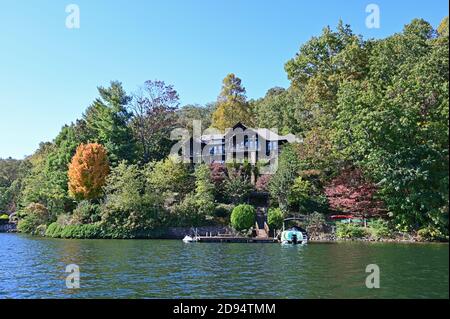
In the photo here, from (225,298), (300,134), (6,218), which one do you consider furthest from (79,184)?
(225,298)

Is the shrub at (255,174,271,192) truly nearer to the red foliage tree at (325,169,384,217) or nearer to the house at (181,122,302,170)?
the house at (181,122,302,170)

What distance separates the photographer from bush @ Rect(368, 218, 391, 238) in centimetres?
3542

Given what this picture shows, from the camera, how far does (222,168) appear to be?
49375 millimetres

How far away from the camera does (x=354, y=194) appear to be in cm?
3816

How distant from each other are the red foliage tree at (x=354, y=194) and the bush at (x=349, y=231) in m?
1.44

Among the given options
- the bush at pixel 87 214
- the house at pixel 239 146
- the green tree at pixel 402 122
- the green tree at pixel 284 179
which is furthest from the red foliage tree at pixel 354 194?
the bush at pixel 87 214

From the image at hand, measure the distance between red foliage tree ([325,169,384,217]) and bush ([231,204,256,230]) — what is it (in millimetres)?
7047

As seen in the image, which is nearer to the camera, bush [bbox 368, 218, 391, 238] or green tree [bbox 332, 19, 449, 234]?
green tree [bbox 332, 19, 449, 234]

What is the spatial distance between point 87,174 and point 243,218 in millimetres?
16510

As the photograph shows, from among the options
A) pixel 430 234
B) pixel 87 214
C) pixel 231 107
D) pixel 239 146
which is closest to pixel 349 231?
pixel 430 234

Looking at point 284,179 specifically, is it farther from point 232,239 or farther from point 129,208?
point 129,208

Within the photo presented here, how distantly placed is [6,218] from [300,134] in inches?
1765

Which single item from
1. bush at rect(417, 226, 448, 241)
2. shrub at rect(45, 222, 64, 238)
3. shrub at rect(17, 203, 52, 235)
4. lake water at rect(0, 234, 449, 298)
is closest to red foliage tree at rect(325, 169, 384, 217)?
bush at rect(417, 226, 448, 241)
